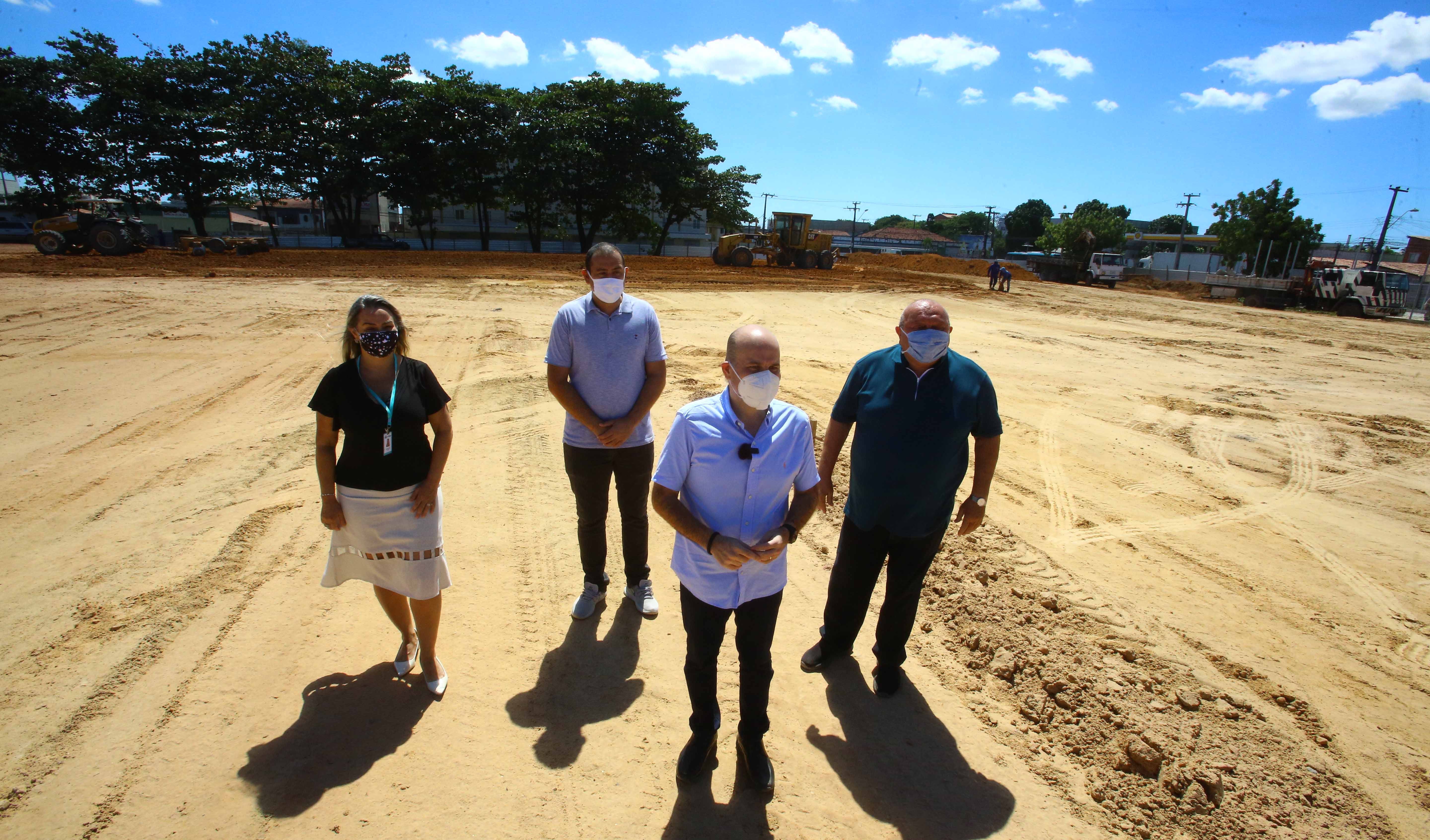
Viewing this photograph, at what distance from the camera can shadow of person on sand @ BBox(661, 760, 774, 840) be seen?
2.34 metres

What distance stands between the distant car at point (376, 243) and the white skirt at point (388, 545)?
34.0 metres

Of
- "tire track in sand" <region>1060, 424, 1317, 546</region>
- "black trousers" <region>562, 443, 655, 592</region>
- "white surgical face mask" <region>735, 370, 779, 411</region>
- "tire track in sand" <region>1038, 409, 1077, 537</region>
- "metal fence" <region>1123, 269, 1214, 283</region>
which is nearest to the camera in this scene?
"white surgical face mask" <region>735, 370, 779, 411</region>

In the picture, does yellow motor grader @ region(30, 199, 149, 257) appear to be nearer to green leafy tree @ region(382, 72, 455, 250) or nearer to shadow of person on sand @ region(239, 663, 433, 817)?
green leafy tree @ region(382, 72, 455, 250)

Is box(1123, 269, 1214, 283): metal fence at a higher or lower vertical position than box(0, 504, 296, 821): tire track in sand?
higher

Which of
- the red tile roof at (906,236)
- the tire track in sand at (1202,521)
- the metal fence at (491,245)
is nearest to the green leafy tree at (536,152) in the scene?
the metal fence at (491,245)

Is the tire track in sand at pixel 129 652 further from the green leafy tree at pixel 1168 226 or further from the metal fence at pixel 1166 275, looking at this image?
the green leafy tree at pixel 1168 226

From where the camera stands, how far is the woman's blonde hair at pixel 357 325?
2.54 meters

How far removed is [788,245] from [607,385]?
27195mm

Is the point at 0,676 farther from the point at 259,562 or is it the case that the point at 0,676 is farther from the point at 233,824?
the point at 233,824

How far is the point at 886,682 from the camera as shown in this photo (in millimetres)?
3082

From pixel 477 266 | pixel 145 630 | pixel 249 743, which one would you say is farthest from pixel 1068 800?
pixel 477 266

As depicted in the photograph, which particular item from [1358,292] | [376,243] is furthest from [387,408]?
[376,243]

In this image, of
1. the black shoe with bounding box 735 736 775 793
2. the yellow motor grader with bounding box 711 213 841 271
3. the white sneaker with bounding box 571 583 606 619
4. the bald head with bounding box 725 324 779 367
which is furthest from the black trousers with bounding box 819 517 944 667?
the yellow motor grader with bounding box 711 213 841 271

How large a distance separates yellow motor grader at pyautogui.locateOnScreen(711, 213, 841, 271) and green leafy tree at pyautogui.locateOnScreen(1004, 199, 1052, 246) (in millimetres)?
56764
